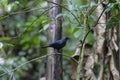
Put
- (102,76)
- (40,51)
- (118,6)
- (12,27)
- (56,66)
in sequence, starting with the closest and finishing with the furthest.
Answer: (118,6) → (56,66) → (102,76) → (40,51) → (12,27)

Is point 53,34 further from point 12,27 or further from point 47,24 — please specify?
point 12,27

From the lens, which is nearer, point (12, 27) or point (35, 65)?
point (12, 27)

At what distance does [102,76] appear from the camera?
1.79 m

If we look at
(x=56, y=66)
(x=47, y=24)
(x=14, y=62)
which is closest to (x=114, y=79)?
(x=56, y=66)

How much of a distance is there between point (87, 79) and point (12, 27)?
2.55 m

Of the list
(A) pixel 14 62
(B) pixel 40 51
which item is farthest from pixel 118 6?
(B) pixel 40 51

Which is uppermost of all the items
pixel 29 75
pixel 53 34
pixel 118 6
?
pixel 118 6

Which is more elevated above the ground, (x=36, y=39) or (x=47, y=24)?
(x=47, y=24)

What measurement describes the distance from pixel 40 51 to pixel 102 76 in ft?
6.83

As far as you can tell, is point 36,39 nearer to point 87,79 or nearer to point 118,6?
point 87,79

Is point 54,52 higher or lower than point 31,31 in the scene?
higher

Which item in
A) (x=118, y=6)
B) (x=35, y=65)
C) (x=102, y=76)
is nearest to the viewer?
(x=118, y=6)

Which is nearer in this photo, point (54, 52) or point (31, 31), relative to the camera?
point (54, 52)

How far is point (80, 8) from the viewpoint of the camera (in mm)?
1451
